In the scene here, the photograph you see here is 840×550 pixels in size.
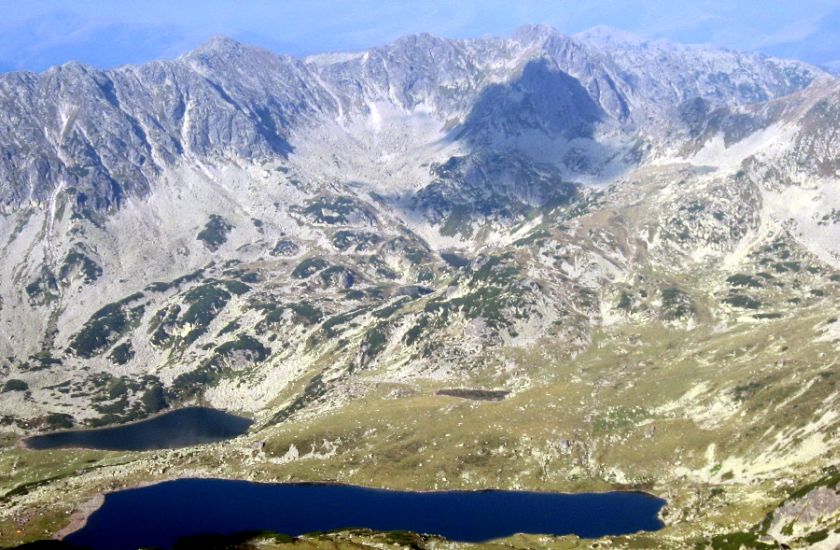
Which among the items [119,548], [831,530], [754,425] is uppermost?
→ [754,425]

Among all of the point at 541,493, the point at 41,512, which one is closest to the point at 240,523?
the point at 41,512

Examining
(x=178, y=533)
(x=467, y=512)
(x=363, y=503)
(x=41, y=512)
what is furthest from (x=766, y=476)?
(x=41, y=512)

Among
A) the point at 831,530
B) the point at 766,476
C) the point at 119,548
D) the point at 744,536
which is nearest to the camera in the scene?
the point at 831,530

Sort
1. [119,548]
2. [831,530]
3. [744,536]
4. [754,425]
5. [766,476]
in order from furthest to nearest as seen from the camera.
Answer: [754,425] → [119,548] → [766,476] → [744,536] → [831,530]

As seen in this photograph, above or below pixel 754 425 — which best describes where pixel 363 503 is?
below

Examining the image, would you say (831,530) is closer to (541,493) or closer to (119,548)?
(541,493)

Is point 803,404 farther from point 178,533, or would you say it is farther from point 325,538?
point 178,533

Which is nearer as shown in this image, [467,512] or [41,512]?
[467,512]
